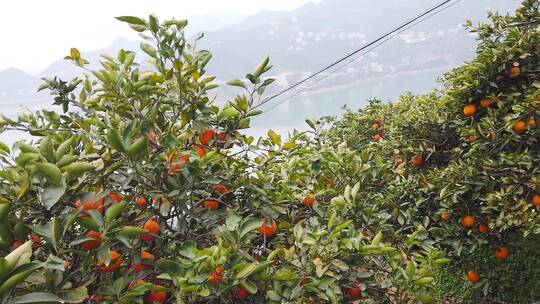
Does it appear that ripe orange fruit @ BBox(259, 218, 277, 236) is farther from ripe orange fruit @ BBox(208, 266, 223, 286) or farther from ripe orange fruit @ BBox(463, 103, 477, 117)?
ripe orange fruit @ BBox(463, 103, 477, 117)

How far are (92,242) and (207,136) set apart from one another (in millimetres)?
579

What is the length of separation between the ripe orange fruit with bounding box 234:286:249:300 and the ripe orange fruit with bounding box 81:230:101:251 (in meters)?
0.44

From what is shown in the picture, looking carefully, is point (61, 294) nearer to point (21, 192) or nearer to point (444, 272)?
point (21, 192)

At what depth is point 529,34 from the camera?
2828 millimetres

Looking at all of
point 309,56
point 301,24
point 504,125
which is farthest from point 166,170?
point 301,24

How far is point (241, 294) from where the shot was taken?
49.7 inches

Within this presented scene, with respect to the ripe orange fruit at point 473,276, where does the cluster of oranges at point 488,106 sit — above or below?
above

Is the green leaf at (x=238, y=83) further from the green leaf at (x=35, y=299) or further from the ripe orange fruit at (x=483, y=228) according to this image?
the ripe orange fruit at (x=483, y=228)

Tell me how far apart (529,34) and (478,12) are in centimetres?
12526

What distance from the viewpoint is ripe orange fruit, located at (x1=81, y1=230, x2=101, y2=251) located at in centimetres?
110

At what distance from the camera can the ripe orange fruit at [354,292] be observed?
4.63 ft

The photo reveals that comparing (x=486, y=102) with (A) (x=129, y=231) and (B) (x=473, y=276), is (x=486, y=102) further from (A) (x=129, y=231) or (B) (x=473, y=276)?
(A) (x=129, y=231)

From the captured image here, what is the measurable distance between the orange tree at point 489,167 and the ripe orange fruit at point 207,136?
1.16 metres

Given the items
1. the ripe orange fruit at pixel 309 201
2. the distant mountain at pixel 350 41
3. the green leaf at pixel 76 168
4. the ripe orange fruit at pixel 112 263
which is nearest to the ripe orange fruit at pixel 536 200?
the ripe orange fruit at pixel 309 201
